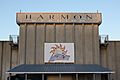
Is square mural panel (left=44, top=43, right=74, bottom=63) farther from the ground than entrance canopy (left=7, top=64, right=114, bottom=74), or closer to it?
farther from the ground

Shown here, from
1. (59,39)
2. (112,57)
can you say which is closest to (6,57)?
(59,39)

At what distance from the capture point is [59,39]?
1344 inches

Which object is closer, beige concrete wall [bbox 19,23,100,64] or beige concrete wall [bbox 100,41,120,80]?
beige concrete wall [bbox 19,23,100,64]

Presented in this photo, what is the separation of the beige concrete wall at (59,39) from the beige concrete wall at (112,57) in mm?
1669

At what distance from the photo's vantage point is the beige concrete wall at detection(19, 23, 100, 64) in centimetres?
3366

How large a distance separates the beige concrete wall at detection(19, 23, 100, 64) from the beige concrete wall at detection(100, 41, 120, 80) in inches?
65.7

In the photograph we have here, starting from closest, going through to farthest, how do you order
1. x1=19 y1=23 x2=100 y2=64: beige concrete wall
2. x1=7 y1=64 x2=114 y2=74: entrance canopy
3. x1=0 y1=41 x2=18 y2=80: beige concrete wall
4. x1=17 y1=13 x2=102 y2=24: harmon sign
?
x1=7 y1=64 x2=114 y2=74: entrance canopy, x1=19 y1=23 x2=100 y2=64: beige concrete wall, x1=17 y1=13 x2=102 y2=24: harmon sign, x1=0 y1=41 x2=18 y2=80: beige concrete wall

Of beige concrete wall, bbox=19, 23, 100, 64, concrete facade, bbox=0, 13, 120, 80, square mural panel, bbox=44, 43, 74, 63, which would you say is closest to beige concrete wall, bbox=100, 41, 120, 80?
concrete facade, bbox=0, 13, 120, 80

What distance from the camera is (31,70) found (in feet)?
97.1

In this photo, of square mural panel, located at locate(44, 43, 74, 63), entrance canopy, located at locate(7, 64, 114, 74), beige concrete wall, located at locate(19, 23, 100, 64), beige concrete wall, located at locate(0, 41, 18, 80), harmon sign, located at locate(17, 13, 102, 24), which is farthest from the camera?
beige concrete wall, located at locate(0, 41, 18, 80)

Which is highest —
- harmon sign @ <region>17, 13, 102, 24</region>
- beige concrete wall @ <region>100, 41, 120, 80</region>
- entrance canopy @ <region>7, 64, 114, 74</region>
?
harmon sign @ <region>17, 13, 102, 24</region>

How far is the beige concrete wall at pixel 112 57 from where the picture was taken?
115 ft

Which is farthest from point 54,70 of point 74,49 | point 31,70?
point 74,49

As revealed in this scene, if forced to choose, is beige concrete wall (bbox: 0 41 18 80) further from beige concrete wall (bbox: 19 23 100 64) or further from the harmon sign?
the harmon sign
